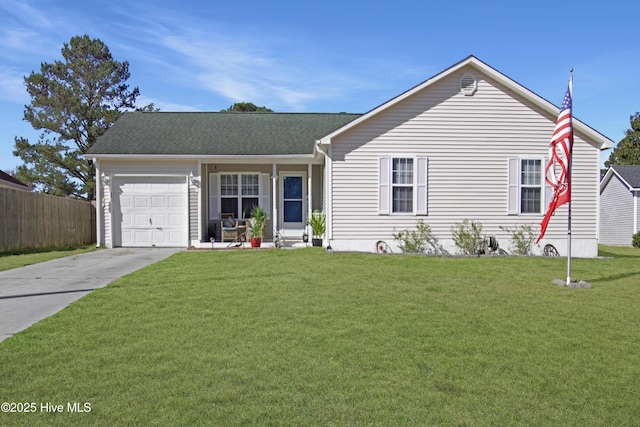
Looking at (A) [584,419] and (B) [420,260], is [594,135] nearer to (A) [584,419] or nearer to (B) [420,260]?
(B) [420,260]

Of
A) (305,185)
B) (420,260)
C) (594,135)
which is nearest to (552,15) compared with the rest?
(594,135)

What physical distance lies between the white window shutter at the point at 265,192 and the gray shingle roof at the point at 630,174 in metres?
20.6

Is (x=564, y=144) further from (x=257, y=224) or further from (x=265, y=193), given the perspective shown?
(x=265, y=193)

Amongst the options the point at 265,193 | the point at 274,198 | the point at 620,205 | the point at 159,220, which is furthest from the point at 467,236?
the point at 620,205

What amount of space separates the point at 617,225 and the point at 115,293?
2865cm

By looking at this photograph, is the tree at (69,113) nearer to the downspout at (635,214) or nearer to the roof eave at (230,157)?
the roof eave at (230,157)

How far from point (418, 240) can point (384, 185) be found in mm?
1828

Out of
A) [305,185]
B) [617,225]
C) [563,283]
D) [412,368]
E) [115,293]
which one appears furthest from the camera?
[617,225]

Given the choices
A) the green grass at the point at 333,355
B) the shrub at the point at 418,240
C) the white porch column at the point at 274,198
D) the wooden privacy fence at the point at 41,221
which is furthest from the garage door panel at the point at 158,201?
the shrub at the point at 418,240

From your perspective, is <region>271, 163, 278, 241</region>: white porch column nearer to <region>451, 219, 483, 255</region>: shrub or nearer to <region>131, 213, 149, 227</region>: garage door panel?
<region>131, 213, 149, 227</region>: garage door panel

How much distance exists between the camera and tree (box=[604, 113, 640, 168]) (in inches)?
1582

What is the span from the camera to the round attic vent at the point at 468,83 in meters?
13.5

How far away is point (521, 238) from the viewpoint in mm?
13609

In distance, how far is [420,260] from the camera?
11.6 m
